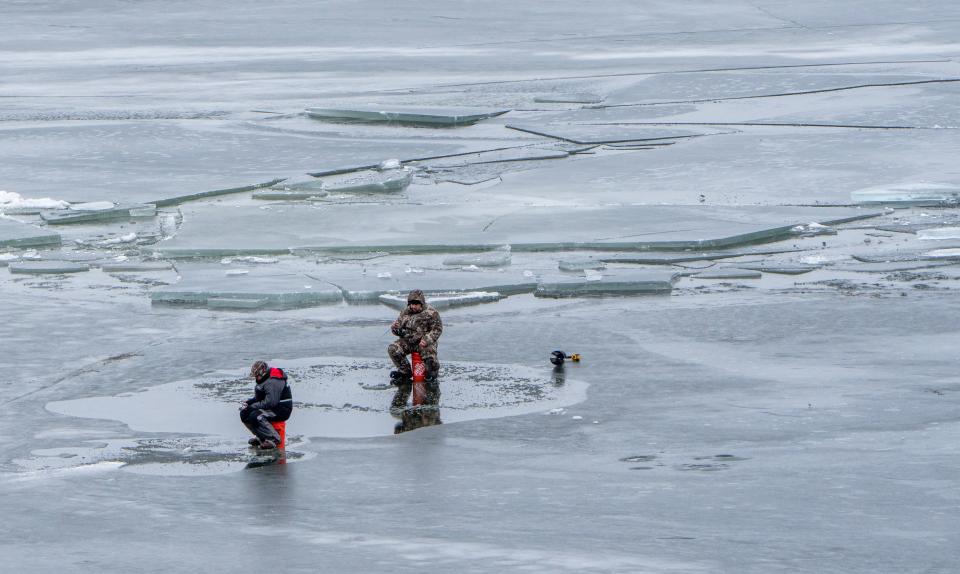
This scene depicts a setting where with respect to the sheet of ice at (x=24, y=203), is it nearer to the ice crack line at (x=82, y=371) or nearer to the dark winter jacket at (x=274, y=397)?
the ice crack line at (x=82, y=371)

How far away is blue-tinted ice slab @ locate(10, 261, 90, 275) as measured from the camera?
1520 centimetres

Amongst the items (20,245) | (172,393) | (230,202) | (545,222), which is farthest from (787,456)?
(230,202)

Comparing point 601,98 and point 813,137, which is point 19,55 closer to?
point 601,98

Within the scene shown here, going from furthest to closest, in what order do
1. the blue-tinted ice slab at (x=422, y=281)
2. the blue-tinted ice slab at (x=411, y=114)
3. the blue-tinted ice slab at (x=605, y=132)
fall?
the blue-tinted ice slab at (x=411, y=114) < the blue-tinted ice slab at (x=605, y=132) < the blue-tinted ice slab at (x=422, y=281)

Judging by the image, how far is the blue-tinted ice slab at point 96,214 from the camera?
58.7ft

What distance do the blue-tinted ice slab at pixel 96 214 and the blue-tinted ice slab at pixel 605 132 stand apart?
782cm

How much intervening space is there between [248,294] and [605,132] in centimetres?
1187

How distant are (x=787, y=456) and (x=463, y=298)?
5281 mm

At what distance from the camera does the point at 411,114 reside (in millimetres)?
26234

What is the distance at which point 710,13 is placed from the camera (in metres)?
50.3

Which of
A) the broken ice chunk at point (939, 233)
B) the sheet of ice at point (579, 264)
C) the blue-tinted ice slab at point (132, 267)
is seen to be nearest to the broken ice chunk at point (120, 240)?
the blue-tinted ice slab at point (132, 267)

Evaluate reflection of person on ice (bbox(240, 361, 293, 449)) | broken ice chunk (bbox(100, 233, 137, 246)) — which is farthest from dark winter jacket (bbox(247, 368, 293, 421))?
broken ice chunk (bbox(100, 233, 137, 246))

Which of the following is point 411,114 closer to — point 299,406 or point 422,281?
point 422,281

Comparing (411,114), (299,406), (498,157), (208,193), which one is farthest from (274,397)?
(411,114)
